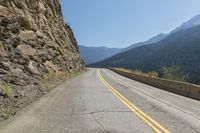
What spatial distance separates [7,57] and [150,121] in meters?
9.82

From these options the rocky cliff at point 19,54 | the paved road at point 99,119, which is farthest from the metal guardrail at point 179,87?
the rocky cliff at point 19,54

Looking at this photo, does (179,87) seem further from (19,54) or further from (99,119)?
(99,119)

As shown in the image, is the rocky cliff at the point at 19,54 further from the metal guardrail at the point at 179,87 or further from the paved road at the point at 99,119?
the metal guardrail at the point at 179,87

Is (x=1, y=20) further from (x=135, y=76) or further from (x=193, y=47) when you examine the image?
(x=193, y=47)

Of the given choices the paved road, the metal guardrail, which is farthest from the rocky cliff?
the metal guardrail

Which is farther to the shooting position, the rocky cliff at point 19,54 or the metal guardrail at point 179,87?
the metal guardrail at point 179,87

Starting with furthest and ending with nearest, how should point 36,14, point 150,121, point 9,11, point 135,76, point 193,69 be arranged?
point 193,69
point 135,76
point 36,14
point 9,11
point 150,121

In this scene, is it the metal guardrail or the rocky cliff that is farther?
the metal guardrail

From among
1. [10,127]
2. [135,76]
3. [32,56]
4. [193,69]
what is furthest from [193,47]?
[10,127]

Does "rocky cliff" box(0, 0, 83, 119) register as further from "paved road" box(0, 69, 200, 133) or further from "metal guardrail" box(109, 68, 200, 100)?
"metal guardrail" box(109, 68, 200, 100)

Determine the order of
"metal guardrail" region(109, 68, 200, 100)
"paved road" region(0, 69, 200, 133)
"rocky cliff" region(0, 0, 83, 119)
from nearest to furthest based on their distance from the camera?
"paved road" region(0, 69, 200, 133), "rocky cliff" region(0, 0, 83, 119), "metal guardrail" region(109, 68, 200, 100)

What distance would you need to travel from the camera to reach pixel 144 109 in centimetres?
1129

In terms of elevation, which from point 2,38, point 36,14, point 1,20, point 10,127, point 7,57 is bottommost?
point 10,127

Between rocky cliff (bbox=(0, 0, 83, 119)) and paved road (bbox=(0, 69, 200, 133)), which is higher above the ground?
rocky cliff (bbox=(0, 0, 83, 119))
